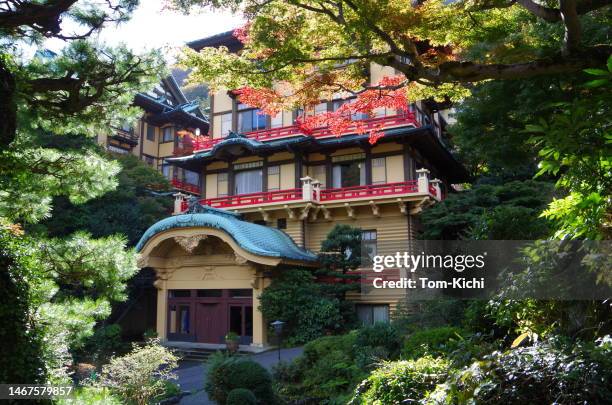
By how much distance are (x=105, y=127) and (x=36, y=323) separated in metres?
3.61

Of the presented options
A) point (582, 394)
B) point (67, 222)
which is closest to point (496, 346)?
point (582, 394)

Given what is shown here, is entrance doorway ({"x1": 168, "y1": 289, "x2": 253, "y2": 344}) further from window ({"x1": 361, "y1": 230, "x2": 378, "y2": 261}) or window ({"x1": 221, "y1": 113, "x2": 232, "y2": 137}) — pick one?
window ({"x1": 221, "y1": 113, "x2": 232, "y2": 137})

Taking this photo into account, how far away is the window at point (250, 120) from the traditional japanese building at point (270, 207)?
53mm

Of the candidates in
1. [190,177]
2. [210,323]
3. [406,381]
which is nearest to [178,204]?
[210,323]


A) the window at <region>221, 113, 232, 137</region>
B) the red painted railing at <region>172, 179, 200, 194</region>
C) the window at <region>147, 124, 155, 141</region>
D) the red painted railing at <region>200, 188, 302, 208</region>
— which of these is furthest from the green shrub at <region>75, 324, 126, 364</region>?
the window at <region>147, 124, 155, 141</region>

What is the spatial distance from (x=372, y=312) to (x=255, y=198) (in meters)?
7.67

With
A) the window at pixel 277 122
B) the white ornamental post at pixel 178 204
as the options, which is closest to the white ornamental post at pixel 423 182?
the window at pixel 277 122

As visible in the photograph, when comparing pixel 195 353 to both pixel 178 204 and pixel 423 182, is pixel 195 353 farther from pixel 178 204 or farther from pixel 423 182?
pixel 423 182

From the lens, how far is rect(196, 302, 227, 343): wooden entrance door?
1989 cm

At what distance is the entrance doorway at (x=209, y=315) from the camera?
1964cm

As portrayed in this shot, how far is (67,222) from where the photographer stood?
2133 cm

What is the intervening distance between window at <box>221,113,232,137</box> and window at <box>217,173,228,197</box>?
226 cm

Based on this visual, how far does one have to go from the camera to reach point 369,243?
21594 mm

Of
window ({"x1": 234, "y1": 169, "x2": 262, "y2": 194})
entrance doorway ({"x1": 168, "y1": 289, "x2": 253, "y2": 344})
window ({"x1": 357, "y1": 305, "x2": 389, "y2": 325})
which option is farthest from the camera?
window ({"x1": 234, "y1": 169, "x2": 262, "y2": 194})
